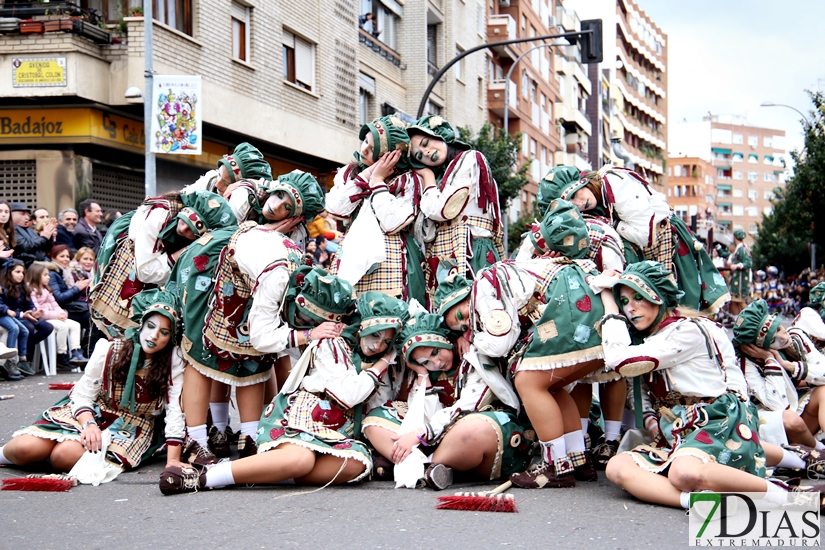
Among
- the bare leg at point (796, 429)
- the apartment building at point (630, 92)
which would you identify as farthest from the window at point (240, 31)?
the apartment building at point (630, 92)

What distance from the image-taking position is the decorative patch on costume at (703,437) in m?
4.60

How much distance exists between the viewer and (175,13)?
56.7 ft

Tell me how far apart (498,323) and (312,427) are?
3.72ft

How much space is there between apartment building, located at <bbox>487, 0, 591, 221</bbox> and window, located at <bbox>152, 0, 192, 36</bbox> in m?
16.5

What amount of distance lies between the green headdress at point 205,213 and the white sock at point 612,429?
8.75 feet

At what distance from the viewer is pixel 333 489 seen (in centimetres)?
520

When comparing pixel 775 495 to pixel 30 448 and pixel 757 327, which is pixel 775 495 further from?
pixel 30 448

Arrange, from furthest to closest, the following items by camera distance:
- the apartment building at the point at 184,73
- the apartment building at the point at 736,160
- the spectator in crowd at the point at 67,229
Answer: the apartment building at the point at 736,160
the apartment building at the point at 184,73
the spectator in crowd at the point at 67,229

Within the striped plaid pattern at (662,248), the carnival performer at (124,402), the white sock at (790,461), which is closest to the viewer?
the white sock at (790,461)

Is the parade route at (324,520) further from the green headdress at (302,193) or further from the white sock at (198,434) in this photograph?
the green headdress at (302,193)

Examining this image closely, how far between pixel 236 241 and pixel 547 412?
206cm

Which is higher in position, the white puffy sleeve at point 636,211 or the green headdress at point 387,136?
the green headdress at point 387,136

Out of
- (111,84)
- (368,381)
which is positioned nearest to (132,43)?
(111,84)

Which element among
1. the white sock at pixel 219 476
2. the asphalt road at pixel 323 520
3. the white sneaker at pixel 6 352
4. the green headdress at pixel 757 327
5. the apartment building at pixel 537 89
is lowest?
the asphalt road at pixel 323 520
